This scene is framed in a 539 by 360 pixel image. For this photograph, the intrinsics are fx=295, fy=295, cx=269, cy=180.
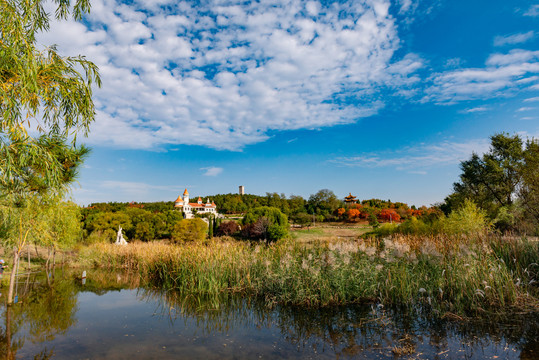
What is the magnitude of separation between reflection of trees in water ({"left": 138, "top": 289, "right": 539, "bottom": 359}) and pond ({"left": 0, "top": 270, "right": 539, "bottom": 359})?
0.7 inches

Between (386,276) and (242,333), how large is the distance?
424cm

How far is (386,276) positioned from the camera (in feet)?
26.2

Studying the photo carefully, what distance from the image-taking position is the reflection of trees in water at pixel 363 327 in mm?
5117

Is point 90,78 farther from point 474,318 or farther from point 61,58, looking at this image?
point 474,318

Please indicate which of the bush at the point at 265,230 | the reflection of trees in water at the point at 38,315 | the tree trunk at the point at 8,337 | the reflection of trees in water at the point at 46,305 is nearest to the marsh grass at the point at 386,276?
the reflection of trees in water at the point at 46,305

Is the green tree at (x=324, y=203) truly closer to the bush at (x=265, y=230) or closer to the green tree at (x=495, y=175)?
the bush at (x=265, y=230)

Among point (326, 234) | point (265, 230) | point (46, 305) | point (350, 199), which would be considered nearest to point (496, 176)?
point (326, 234)

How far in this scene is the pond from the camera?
5016 mm

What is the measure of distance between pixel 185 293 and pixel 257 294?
7.91ft

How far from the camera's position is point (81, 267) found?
16328mm

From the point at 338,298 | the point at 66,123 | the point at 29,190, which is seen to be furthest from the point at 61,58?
the point at 338,298

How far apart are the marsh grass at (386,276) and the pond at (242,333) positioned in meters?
0.47

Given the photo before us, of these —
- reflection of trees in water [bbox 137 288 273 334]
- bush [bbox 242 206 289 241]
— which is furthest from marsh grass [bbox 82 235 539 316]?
bush [bbox 242 206 289 241]

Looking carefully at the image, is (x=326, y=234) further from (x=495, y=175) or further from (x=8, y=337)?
(x=8, y=337)
